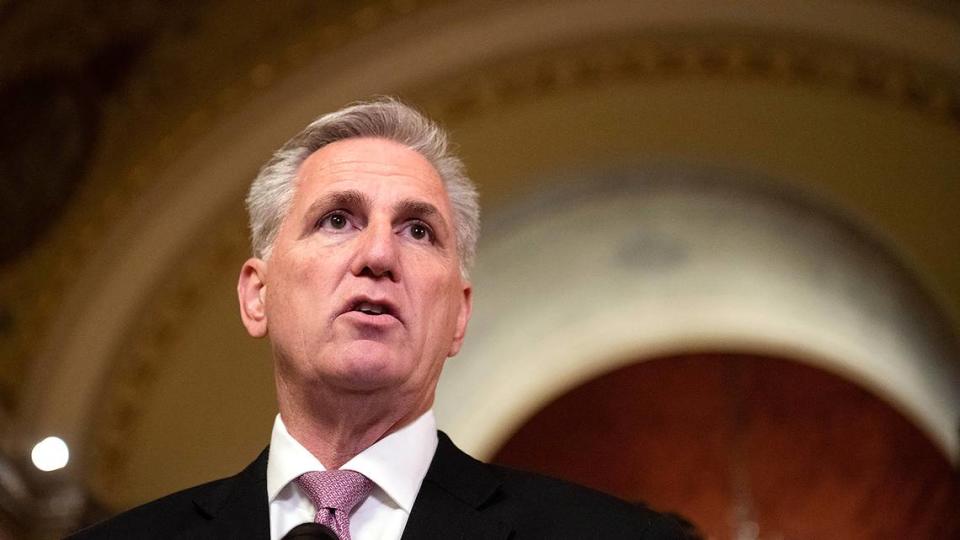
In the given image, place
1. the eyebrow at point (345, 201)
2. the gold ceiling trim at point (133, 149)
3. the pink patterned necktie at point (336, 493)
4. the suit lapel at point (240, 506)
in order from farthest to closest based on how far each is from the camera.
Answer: the gold ceiling trim at point (133, 149) → the eyebrow at point (345, 201) → the suit lapel at point (240, 506) → the pink patterned necktie at point (336, 493)

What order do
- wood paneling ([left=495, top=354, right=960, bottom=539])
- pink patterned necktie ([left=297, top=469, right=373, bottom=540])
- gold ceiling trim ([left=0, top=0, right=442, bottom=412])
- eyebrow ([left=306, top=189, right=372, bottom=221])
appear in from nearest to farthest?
1. pink patterned necktie ([left=297, top=469, right=373, bottom=540])
2. eyebrow ([left=306, top=189, right=372, bottom=221])
3. gold ceiling trim ([left=0, top=0, right=442, bottom=412])
4. wood paneling ([left=495, top=354, right=960, bottom=539])

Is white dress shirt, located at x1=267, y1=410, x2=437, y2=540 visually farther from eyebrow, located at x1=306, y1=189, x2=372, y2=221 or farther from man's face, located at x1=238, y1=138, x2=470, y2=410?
eyebrow, located at x1=306, y1=189, x2=372, y2=221

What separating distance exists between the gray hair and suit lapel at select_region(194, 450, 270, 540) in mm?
416

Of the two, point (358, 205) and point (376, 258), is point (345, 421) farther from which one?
point (358, 205)

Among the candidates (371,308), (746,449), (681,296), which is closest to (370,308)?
(371,308)

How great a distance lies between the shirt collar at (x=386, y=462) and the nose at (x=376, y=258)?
0.25 metres

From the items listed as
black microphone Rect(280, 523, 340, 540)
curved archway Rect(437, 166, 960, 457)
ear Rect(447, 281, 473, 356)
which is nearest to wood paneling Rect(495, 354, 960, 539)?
curved archway Rect(437, 166, 960, 457)

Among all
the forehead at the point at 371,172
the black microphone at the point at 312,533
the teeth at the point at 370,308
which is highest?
the forehead at the point at 371,172

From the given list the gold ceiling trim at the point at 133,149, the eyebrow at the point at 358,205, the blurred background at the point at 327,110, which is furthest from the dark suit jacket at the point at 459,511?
the gold ceiling trim at the point at 133,149

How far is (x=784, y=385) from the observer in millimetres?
8977

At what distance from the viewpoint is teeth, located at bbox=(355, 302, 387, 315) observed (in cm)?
217

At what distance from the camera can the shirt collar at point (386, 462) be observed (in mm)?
2109

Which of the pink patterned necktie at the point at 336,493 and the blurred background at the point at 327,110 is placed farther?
Result: the blurred background at the point at 327,110

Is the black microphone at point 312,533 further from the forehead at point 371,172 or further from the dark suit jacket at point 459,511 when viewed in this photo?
the forehead at point 371,172
